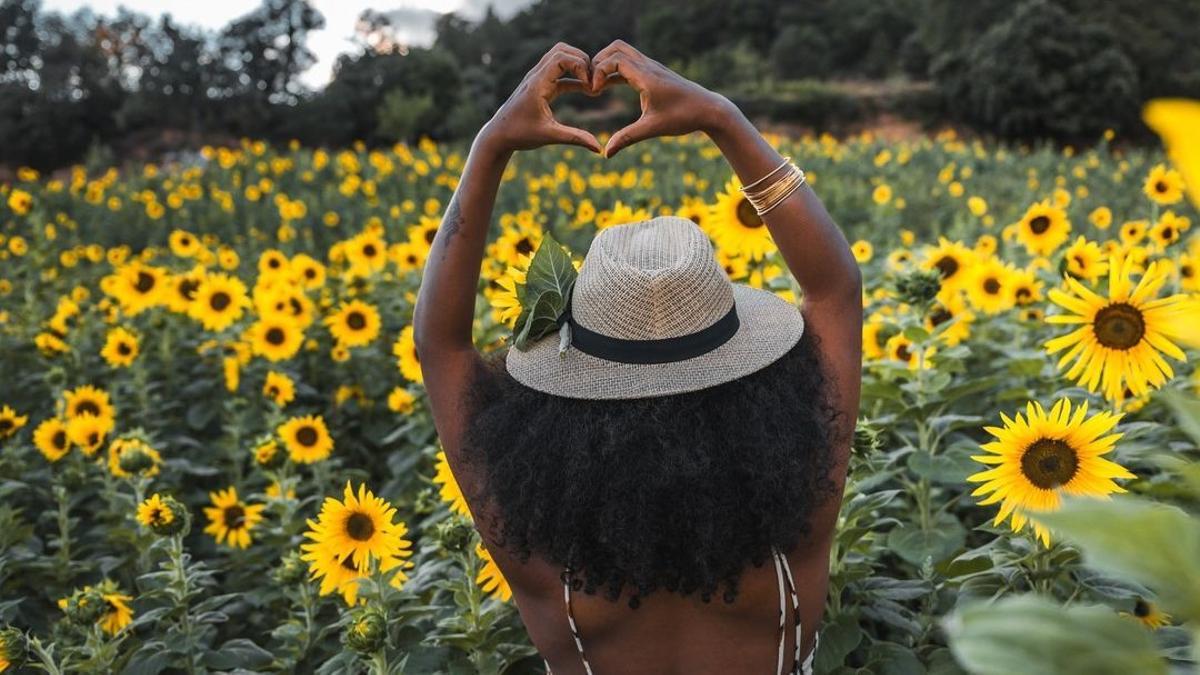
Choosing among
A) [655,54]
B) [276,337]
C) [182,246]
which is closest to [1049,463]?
[276,337]

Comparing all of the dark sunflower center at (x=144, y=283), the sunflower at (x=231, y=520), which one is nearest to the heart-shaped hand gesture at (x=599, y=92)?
the sunflower at (x=231, y=520)

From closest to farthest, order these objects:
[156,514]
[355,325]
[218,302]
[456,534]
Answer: [456,534]
[156,514]
[355,325]
[218,302]

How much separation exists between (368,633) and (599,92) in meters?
1.04

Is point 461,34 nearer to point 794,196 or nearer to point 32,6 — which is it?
point 32,6

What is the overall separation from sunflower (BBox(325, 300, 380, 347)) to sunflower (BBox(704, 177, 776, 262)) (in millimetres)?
1888

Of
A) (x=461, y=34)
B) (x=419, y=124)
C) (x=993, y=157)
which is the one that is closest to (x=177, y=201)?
(x=993, y=157)

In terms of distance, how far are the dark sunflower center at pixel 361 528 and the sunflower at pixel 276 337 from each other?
2240 mm

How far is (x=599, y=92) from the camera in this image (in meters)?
1.48

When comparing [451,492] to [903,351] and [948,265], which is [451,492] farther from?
[948,265]

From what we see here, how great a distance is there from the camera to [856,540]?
200 cm

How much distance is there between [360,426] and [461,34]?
42.0 m

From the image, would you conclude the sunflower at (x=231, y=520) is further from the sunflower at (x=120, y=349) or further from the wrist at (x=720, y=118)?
the wrist at (x=720, y=118)

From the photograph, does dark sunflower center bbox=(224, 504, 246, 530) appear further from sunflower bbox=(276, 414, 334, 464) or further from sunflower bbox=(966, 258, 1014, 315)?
sunflower bbox=(966, 258, 1014, 315)

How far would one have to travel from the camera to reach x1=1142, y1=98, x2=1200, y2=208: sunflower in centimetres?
45
